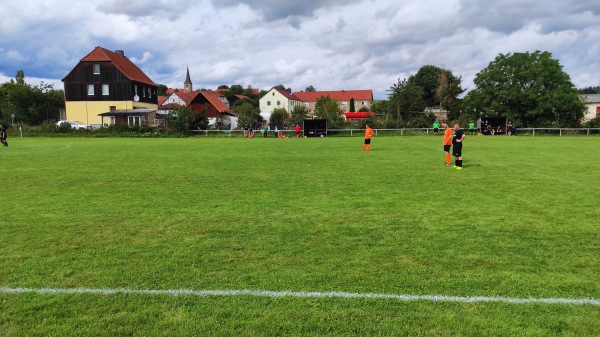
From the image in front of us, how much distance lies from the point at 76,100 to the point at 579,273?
66043mm

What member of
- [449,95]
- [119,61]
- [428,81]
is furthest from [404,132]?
[428,81]

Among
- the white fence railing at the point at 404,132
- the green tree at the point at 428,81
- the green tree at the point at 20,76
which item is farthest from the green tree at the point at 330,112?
the green tree at the point at 20,76

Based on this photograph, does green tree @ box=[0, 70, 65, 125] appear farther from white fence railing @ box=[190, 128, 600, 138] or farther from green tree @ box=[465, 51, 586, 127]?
green tree @ box=[465, 51, 586, 127]

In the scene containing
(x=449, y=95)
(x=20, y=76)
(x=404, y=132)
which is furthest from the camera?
(x=20, y=76)

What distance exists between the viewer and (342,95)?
127562 mm

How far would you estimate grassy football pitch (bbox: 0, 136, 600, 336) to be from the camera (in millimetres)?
3611

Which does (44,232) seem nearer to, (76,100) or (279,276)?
(279,276)

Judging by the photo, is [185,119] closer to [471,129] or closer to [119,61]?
[119,61]

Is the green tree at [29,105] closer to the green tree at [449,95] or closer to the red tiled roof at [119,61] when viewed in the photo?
the red tiled roof at [119,61]

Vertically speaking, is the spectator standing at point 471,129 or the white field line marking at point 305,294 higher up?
the spectator standing at point 471,129

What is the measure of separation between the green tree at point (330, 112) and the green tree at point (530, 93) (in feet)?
56.3

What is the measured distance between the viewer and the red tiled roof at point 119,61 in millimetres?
58625

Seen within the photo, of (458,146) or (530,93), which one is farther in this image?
(530,93)

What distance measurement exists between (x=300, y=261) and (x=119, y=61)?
214 ft
